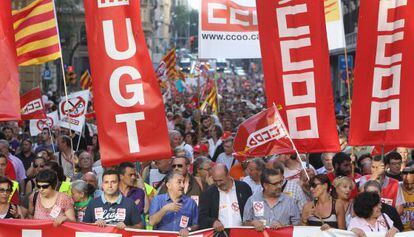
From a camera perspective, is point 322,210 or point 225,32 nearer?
point 322,210

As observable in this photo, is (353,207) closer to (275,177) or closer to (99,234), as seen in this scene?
(275,177)

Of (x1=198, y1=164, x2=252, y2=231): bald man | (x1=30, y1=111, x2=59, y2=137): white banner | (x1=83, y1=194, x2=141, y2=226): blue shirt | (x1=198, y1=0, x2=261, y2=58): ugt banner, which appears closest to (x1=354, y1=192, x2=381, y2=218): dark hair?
(x1=198, y1=164, x2=252, y2=231): bald man

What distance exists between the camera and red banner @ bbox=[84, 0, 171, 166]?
36.3 feet

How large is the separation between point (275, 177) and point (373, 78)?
4.89 feet

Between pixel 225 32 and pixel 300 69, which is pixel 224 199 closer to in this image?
pixel 300 69

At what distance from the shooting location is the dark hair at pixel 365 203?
32.1 feet

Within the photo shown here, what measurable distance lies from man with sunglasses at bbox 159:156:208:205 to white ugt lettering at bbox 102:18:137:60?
55.3 inches

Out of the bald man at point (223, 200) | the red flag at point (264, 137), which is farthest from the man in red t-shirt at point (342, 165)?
the bald man at point (223, 200)

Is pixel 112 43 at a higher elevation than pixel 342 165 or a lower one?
higher

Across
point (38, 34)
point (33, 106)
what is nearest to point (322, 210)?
point (38, 34)

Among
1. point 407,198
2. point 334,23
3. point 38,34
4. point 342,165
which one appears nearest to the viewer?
point 407,198

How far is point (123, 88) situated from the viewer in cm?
1114

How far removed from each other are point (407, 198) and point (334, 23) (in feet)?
23.1

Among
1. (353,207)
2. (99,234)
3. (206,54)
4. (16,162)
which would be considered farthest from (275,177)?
(206,54)
